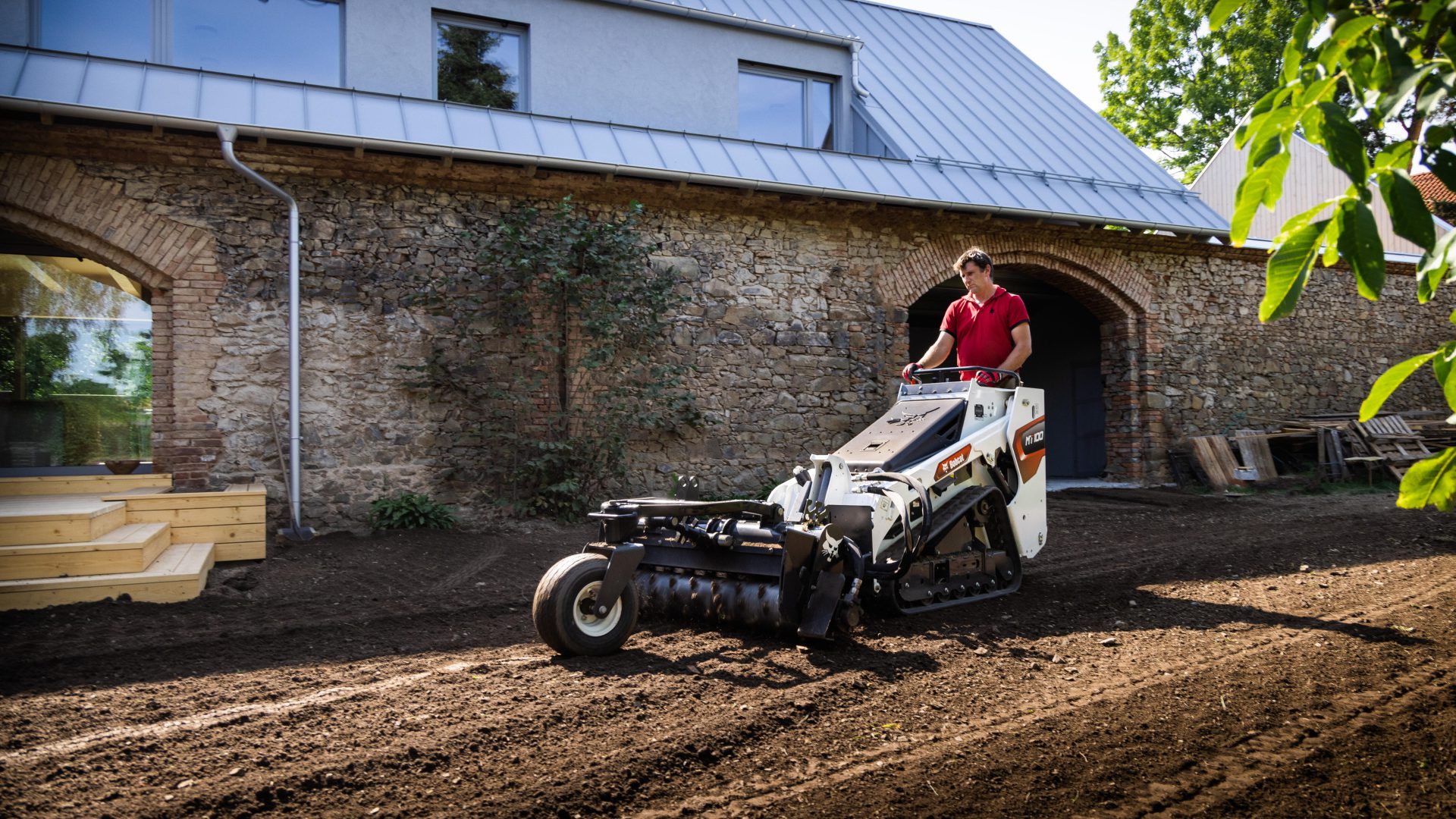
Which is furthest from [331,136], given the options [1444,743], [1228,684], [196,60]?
[1444,743]

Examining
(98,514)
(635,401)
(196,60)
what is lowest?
(98,514)

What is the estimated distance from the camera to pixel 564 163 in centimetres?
894

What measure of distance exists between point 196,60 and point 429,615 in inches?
262

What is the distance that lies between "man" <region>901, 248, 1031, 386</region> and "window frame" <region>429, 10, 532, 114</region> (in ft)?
19.1

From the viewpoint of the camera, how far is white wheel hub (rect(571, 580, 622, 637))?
4.11m

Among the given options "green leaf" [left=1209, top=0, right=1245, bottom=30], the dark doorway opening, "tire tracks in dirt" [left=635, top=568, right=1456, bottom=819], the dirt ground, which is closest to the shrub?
the dirt ground

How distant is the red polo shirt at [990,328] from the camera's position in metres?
5.89

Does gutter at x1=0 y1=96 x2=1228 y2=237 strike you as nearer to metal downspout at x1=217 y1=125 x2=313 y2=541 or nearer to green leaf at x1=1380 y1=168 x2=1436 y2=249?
metal downspout at x1=217 y1=125 x2=313 y2=541

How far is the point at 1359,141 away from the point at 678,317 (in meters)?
8.35

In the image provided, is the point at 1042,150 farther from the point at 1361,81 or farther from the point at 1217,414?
the point at 1361,81

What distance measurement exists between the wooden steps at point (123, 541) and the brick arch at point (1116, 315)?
25.8ft

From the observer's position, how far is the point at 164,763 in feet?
9.46

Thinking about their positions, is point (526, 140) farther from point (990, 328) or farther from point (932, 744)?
point (932, 744)

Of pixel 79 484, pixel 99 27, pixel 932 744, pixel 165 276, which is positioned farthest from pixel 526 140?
pixel 932 744
